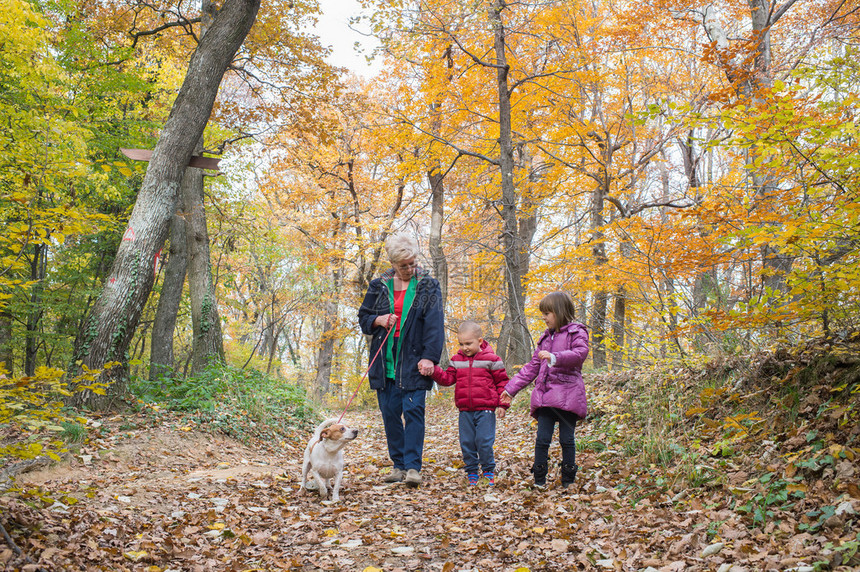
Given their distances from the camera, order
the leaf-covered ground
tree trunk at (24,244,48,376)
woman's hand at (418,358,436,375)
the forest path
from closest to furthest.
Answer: the leaf-covered ground → the forest path → woman's hand at (418,358,436,375) → tree trunk at (24,244,48,376)

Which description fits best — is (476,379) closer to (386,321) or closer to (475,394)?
(475,394)

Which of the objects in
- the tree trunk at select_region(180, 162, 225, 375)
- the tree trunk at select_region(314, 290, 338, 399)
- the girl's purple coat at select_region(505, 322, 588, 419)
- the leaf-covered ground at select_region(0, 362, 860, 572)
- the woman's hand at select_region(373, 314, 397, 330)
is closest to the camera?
the leaf-covered ground at select_region(0, 362, 860, 572)

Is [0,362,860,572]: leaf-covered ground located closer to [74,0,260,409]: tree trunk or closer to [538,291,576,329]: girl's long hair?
[74,0,260,409]: tree trunk

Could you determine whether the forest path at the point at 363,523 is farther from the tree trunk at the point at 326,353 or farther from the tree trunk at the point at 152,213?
the tree trunk at the point at 326,353

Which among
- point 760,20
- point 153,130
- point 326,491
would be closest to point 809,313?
point 326,491

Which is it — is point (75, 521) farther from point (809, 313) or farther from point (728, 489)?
point (809, 313)

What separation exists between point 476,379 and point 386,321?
3.37ft

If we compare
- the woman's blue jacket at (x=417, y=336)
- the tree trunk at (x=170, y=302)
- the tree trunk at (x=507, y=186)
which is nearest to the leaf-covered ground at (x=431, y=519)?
the woman's blue jacket at (x=417, y=336)

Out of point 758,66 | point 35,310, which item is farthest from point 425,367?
point 35,310

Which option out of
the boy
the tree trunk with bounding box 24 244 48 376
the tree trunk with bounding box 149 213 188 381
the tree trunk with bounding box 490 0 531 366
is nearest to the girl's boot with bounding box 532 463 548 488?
the boy

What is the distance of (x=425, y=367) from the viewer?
4762mm

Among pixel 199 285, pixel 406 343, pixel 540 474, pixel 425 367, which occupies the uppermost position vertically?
pixel 199 285

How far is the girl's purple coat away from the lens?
4.44 meters

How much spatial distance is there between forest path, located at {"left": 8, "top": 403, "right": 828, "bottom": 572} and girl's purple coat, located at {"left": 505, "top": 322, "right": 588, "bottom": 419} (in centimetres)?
74
